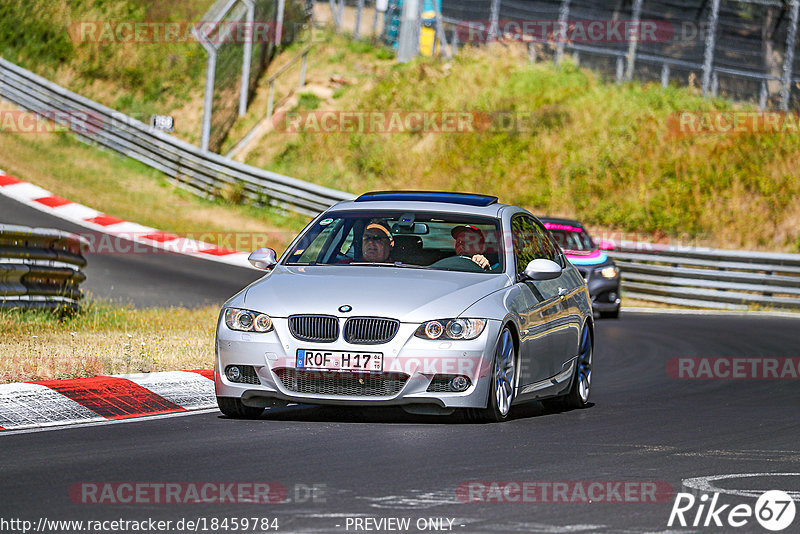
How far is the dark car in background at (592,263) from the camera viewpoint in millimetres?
22672

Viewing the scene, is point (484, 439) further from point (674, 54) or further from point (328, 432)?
point (674, 54)

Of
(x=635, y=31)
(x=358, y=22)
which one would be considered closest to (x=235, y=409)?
(x=635, y=31)

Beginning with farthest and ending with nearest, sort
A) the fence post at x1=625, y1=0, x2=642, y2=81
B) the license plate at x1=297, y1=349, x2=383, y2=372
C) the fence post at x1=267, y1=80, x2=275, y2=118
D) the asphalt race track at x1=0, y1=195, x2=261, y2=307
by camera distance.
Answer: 1. the fence post at x1=267, y1=80, x2=275, y2=118
2. the fence post at x1=625, y1=0, x2=642, y2=81
3. the asphalt race track at x1=0, y1=195, x2=261, y2=307
4. the license plate at x1=297, y1=349, x2=383, y2=372

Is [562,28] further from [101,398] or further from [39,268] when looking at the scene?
[101,398]

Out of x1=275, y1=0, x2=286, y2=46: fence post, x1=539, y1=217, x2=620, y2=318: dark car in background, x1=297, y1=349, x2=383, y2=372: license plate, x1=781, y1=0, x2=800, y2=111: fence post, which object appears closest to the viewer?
x1=297, y1=349, x2=383, y2=372: license plate

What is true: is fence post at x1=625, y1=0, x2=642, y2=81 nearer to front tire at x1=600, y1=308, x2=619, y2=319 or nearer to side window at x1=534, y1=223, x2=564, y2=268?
front tire at x1=600, y1=308, x2=619, y2=319

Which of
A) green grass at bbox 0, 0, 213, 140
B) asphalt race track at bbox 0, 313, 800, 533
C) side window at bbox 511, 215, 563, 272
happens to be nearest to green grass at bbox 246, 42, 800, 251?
green grass at bbox 0, 0, 213, 140

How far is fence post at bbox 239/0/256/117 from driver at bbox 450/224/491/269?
2594cm

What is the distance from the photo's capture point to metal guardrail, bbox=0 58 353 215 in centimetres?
3175

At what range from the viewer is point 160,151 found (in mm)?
34156

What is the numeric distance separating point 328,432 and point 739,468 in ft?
8.14

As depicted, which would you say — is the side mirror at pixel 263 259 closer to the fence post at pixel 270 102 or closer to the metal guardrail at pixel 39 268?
the metal guardrail at pixel 39 268

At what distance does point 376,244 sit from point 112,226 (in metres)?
17.9

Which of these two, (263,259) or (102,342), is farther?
(102,342)
